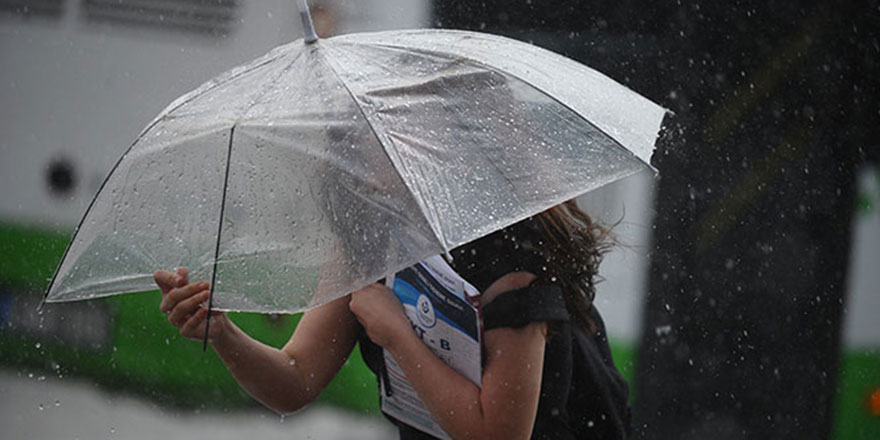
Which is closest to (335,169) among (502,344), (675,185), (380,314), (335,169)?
(335,169)

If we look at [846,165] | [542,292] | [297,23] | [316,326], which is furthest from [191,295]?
[846,165]

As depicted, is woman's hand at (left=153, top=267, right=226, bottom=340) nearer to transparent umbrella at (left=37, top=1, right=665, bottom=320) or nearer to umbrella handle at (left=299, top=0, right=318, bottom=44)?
transparent umbrella at (left=37, top=1, right=665, bottom=320)

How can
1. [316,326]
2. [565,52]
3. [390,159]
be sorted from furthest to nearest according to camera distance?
[565,52] < [316,326] < [390,159]

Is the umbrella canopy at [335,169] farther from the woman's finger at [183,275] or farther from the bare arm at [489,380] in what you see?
the bare arm at [489,380]

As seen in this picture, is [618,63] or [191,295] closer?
[191,295]

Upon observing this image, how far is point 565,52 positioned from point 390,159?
246cm

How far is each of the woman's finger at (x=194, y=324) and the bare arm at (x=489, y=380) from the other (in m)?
0.29

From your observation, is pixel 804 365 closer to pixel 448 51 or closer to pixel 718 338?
pixel 718 338

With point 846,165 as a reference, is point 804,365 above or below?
below

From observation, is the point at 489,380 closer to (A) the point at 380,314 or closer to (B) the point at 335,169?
(A) the point at 380,314

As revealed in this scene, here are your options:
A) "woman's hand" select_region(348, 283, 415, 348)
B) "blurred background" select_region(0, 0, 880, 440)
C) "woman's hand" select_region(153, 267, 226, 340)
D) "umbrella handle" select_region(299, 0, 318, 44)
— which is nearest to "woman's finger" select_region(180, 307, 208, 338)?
"woman's hand" select_region(153, 267, 226, 340)

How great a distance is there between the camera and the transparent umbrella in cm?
186

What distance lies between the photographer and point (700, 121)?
4430 millimetres

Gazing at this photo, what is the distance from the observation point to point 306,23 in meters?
1.99
